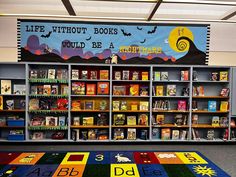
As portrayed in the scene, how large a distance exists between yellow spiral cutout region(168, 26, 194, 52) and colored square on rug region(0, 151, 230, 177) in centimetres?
258

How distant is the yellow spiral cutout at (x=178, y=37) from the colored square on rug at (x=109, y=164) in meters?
2.58

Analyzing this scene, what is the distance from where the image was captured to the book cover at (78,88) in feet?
18.1

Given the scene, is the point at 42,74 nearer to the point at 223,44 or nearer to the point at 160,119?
the point at 160,119

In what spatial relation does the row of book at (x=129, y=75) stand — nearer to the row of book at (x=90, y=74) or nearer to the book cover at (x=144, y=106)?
the row of book at (x=90, y=74)

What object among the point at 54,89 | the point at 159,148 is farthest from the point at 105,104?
the point at 159,148

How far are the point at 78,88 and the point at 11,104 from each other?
5.48 ft

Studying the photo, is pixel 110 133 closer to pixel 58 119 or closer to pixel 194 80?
pixel 58 119

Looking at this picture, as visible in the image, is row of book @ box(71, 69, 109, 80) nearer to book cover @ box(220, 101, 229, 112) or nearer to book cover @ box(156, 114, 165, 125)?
book cover @ box(156, 114, 165, 125)

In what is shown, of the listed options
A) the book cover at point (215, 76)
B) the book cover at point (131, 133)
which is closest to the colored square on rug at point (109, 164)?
the book cover at point (131, 133)

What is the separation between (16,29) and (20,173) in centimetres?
357

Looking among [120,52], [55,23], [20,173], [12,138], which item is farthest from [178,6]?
[12,138]

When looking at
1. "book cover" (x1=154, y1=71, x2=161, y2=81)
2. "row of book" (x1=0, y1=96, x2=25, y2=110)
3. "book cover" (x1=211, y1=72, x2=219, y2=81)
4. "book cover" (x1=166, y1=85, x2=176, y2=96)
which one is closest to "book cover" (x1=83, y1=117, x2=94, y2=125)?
"row of book" (x1=0, y1=96, x2=25, y2=110)

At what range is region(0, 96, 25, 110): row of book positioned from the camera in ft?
17.8

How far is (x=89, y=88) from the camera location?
5562mm
